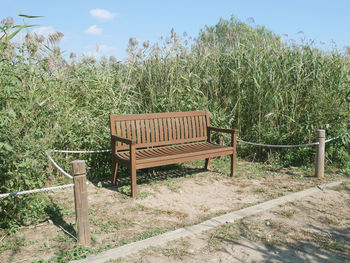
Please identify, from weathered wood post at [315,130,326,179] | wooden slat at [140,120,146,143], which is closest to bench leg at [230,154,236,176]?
weathered wood post at [315,130,326,179]

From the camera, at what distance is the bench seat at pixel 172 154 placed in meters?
4.65

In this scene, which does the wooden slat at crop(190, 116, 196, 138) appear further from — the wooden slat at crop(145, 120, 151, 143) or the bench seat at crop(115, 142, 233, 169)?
the wooden slat at crop(145, 120, 151, 143)

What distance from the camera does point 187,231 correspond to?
3.42 m

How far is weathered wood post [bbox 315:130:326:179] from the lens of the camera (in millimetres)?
5344

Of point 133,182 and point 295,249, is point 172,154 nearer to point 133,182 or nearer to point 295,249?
point 133,182

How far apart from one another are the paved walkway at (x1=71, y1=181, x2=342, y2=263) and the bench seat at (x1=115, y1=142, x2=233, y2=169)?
1.27m

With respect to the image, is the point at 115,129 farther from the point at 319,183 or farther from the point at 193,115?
the point at 319,183

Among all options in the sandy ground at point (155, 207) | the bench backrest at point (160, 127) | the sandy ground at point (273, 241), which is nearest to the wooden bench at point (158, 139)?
the bench backrest at point (160, 127)

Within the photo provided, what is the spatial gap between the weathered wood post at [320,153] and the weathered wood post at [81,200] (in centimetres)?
373

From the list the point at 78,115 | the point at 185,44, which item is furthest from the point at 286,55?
the point at 78,115

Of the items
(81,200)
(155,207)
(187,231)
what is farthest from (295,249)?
(81,200)

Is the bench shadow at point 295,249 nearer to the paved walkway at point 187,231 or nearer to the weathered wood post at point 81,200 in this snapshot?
the paved walkway at point 187,231

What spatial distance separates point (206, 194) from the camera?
4758mm

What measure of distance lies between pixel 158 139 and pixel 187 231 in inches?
85.7
